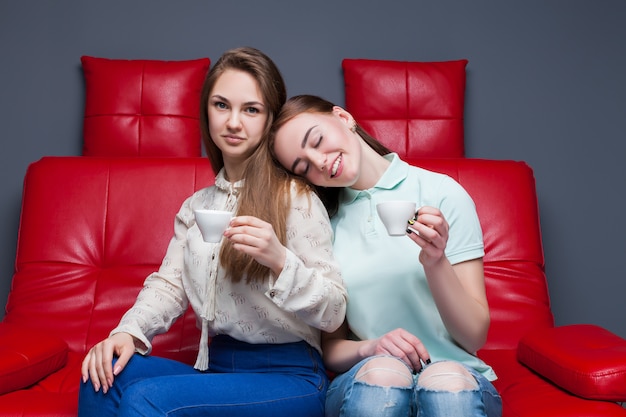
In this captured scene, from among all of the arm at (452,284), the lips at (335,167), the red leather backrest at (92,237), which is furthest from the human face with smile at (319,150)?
the red leather backrest at (92,237)

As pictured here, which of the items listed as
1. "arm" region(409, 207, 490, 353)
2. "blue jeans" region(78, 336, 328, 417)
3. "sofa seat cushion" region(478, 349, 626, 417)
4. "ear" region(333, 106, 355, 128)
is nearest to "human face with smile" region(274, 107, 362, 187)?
"ear" region(333, 106, 355, 128)

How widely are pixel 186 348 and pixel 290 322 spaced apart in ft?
2.61

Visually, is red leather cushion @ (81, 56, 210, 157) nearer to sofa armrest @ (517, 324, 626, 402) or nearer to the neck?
the neck

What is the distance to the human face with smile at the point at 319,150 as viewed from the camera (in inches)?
69.7

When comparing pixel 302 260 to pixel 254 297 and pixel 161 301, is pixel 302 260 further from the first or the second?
pixel 161 301

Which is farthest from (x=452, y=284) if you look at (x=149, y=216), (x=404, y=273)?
(x=149, y=216)

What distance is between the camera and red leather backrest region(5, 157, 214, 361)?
2.45m

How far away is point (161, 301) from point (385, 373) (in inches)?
25.0

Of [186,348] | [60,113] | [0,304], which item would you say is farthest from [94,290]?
[60,113]

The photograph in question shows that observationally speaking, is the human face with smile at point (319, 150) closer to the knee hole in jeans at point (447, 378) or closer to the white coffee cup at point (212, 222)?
the white coffee cup at point (212, 222)

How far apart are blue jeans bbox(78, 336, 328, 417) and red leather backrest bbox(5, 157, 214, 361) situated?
69 centimetres

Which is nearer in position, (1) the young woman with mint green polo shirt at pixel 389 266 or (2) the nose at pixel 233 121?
(1) the young woman with mint green polo shirt at pixel 389 266

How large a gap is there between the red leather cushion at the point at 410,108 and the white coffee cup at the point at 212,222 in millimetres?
1623

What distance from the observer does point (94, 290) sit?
2.48 meters
